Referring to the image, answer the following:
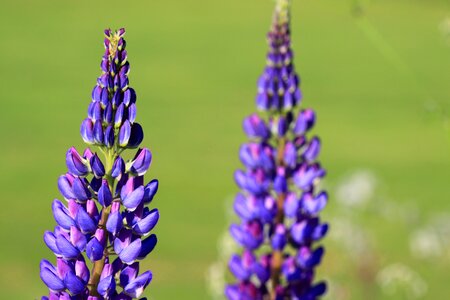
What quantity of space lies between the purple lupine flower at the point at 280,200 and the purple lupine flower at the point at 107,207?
0.76m

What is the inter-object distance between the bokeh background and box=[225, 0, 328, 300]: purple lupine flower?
591mm

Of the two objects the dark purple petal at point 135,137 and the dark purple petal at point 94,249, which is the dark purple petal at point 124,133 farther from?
the dark purple petal at point 94,249

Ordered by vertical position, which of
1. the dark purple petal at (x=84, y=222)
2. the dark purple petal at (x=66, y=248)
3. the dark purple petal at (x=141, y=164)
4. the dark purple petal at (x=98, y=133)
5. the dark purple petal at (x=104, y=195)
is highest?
the dark purple petal at (x=98, y=133)

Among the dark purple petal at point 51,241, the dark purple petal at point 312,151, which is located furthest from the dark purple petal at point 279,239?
the dark purple petal at point 51,241

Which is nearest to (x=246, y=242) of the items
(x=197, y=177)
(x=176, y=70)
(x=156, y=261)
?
(x=156, y=261)

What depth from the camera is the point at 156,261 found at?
845 cm

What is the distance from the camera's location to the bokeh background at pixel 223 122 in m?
5.54

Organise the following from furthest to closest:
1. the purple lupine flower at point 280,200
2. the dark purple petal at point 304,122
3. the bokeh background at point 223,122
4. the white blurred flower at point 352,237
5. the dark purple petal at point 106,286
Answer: the bokeh background at point 223,122, the white blurred flower at point 352,237, the dark purple petal at point 304,122, the purple lupine flower at point 280,200, the dark purple petal at point 106,286

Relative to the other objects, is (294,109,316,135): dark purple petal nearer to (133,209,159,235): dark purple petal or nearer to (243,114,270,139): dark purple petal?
(243,114,270,139): dark purple petal

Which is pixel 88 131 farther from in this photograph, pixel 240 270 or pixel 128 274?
pixel 240 270

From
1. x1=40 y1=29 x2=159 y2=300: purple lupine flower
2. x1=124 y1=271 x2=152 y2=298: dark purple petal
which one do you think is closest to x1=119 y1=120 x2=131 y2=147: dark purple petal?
x1=40 y1=29 x2=159 y2=300: purple lupine flower

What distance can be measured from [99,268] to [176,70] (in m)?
16.7

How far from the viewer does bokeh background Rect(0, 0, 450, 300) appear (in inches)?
218

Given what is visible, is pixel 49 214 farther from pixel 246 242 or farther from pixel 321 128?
pixel 246 242
